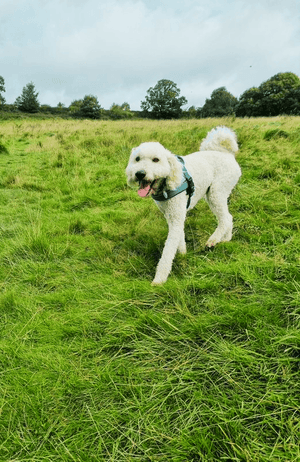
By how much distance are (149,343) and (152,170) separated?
1.71 metres

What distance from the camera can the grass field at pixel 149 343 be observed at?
137 centimetres

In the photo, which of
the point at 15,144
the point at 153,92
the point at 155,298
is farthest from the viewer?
the point at 153,92

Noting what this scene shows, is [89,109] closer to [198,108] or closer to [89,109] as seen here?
[89,109]

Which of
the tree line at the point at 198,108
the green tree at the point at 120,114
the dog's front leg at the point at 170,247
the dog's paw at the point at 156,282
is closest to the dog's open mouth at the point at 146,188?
the dog's front leg at the point at 170,247

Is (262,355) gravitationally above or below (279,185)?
below

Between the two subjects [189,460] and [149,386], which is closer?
[189,460]

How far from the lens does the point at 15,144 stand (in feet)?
36.1

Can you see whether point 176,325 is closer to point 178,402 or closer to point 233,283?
point 178,402

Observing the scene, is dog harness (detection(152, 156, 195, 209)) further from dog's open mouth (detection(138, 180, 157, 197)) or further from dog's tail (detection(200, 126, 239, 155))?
dog's tail (detection(200, 126, 239, 155))

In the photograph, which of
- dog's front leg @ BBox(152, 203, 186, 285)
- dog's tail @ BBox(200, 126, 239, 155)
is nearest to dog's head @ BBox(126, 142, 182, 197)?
dog's front leg @ BBox(152, 203, 186, 285)

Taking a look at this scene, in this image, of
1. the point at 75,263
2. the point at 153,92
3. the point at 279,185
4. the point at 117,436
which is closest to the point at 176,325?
the point at 117,436

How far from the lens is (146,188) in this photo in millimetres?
2760

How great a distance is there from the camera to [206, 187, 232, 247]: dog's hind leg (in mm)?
3260

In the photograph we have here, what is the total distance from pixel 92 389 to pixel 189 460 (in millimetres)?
696
